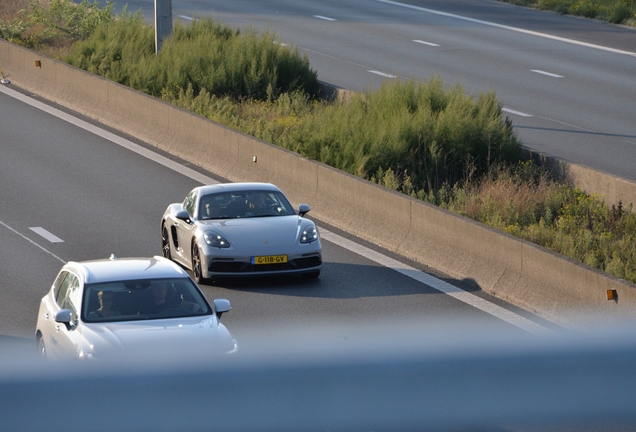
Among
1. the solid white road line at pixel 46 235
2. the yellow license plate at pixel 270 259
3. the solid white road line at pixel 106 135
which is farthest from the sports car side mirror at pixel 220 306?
the solid white road line at pixel 106 135

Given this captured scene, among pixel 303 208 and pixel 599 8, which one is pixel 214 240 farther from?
pixel 599 8

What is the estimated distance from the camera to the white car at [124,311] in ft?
28.3

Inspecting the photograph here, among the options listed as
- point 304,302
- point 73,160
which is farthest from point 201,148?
point 304,302

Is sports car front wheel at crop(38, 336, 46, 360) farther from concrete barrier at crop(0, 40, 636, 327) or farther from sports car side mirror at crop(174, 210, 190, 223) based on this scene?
concrete barrier at crop(0, 40, 636, 327)

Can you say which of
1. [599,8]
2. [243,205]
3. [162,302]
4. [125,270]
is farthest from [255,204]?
[599,8]

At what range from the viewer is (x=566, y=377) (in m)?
2.18

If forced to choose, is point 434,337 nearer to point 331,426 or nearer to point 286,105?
point 331,426

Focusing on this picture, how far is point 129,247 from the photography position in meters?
15.3

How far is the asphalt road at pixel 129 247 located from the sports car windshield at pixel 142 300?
1.18 metres

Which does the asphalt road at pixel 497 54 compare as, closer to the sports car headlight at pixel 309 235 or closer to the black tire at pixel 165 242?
the sports car headlight at pixel 309 235

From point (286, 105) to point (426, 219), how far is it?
37.6ft

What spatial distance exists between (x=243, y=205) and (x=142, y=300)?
529cm

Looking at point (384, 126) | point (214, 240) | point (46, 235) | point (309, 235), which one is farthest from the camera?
point (384, 126)

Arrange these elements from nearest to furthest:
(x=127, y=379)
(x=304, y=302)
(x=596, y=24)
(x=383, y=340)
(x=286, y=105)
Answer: (x=127, y=379), (x=383, y=340), (x=304, y=302), (x=286, y=105), (x=596, y=24)
